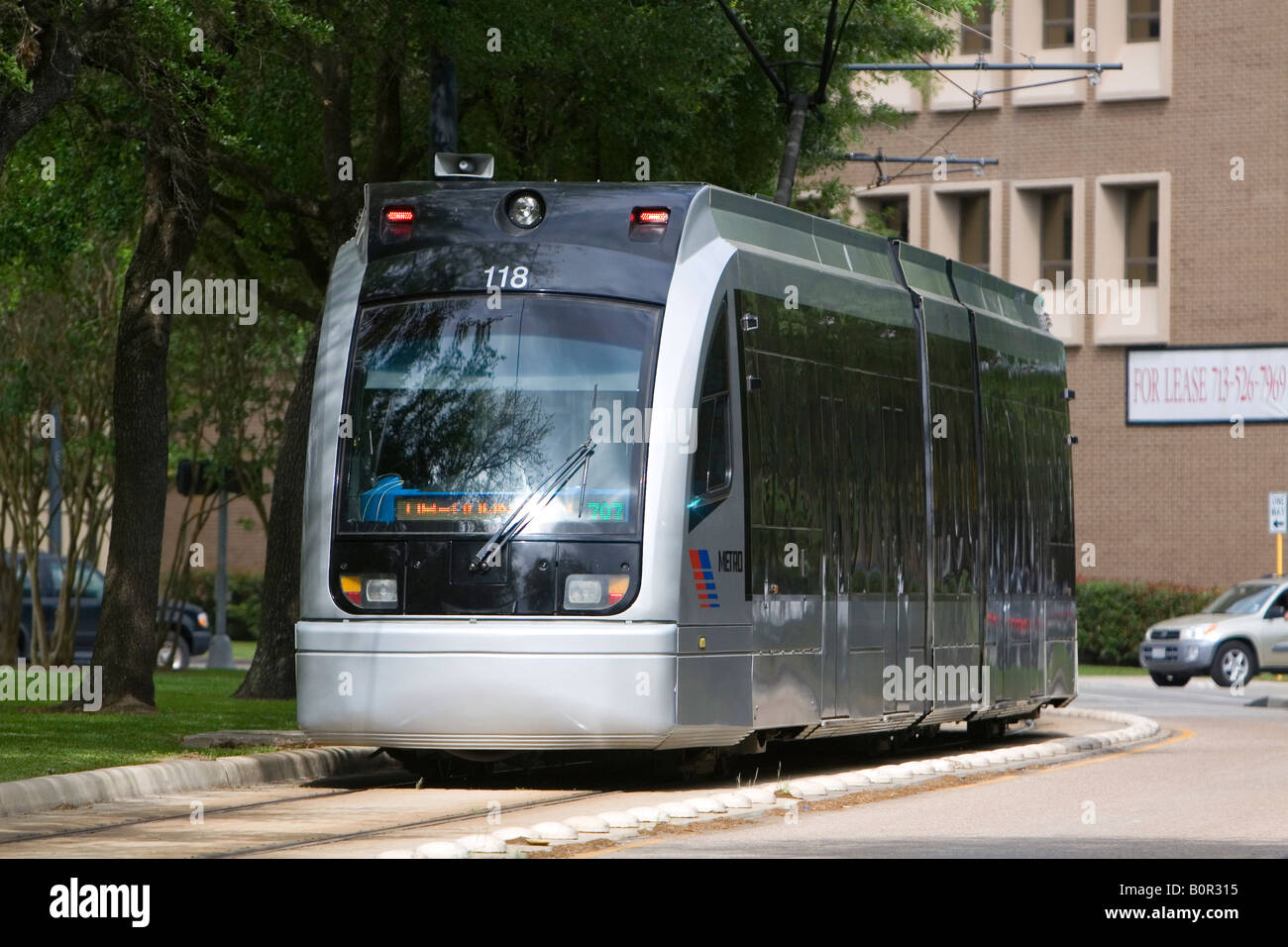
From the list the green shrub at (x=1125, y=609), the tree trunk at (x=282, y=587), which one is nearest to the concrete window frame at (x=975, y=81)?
the green shrub at (x=1125, y=609)

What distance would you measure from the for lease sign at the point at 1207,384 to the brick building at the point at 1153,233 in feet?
0.12

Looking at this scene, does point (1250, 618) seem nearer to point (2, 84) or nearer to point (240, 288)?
point (240, 288)

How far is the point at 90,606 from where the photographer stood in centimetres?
3325

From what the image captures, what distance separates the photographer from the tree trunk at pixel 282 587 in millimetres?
22656

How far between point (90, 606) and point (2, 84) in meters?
19.2

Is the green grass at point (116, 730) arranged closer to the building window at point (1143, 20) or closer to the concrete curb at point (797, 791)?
the concrete curb at point (797, 791)

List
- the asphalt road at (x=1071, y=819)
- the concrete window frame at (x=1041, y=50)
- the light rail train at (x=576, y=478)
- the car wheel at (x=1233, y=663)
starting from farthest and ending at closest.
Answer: the concrete window frame at (x=1041, y=50) → the car wheel at (x=1233, y=663) → the light rail train at (x=576, y=478) → the asphalt road at (x=1071, y=819)

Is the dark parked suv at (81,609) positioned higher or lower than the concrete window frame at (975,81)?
lower

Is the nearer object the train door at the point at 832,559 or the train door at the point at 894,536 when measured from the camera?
the train door at the point at 832,559

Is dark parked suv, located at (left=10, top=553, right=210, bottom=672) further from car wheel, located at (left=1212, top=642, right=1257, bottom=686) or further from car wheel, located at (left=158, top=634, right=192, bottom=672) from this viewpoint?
car wheel, located at (left=1212, top=642, right=1257, bottom=686)

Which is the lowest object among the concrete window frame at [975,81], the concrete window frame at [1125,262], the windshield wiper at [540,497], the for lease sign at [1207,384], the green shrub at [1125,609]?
the green shrub at [1125,609]

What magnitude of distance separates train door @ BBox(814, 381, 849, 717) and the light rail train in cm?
2

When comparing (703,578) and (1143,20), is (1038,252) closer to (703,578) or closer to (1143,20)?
(1143,20)
